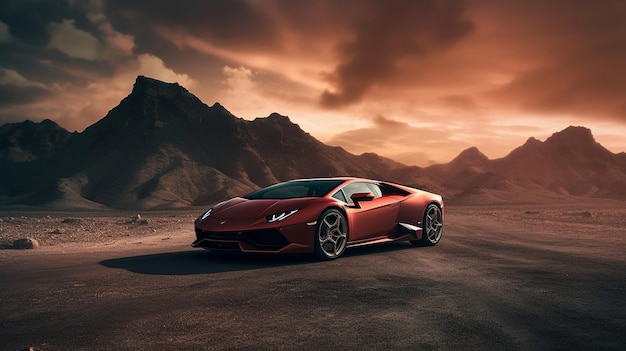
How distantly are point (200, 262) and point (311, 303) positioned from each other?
348 centimetres

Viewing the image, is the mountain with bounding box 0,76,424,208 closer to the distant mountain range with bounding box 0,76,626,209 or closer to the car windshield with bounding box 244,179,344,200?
the distant mountain range with bounding box 0,76,626,209

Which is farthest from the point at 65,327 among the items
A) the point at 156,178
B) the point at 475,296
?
the point at 156,178

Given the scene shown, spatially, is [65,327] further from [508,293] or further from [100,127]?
[100,127]

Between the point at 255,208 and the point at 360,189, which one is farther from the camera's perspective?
the point at 360,189

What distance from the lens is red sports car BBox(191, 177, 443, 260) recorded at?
27.1 feet

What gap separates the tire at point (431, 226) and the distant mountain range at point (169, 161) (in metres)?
78.3

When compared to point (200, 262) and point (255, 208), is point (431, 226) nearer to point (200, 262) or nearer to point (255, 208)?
point (255, 208)

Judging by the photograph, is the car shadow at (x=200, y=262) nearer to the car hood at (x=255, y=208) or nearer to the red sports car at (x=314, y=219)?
the red sports car at (x=314, y=219)

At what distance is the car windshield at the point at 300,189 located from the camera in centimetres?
938

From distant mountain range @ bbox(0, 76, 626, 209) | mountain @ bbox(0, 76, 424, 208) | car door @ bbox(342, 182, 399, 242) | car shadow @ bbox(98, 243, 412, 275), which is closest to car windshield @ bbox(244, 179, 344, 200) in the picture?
car door @ bbox(342, 182, 399, 242)

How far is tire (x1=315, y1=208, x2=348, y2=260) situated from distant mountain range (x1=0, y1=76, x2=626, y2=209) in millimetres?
80024

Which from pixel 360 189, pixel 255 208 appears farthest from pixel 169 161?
pixel 255 208

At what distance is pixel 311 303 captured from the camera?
5.65 metres

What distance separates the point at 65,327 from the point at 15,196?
12448 centimetres
